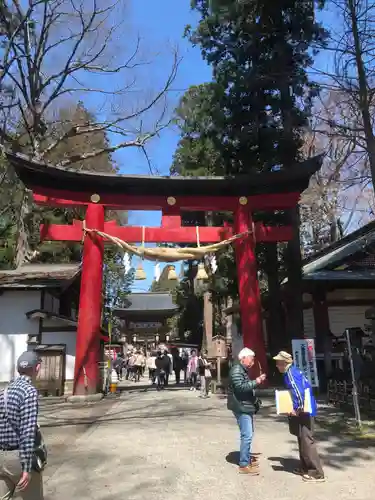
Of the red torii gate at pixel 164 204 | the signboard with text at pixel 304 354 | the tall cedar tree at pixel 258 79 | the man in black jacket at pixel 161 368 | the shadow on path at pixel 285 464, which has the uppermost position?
the tall cedar tree at pixel 258 79

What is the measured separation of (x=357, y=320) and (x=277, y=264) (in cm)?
332

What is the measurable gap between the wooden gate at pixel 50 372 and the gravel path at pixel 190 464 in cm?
569

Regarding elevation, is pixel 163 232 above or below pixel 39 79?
below

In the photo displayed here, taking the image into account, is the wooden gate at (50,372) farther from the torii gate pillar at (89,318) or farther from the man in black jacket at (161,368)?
the man in black jacket at (161,368)

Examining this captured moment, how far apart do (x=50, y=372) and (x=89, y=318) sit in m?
3.31

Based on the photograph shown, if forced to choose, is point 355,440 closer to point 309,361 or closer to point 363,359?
point 309,361

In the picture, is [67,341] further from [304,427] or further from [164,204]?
[304,427]

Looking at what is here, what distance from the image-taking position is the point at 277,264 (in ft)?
51.3

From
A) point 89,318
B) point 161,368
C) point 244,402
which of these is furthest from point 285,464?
point 161,368

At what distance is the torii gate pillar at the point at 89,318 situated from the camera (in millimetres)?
11953

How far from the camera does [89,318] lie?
12289 mm

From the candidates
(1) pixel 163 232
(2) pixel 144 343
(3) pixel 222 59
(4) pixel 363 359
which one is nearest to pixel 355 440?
(4) pixel 363 359

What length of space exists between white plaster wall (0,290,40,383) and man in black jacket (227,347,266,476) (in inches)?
454

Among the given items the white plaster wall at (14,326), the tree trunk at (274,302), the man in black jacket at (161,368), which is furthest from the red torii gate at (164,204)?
the man in black jacket at (161,368)
